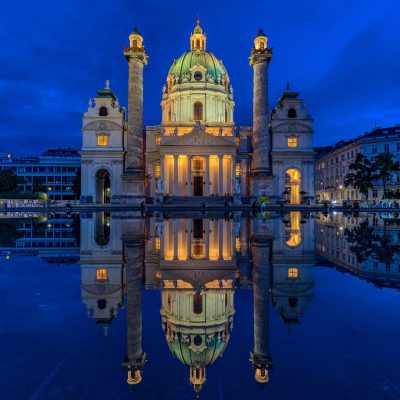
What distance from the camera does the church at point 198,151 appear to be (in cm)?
6109

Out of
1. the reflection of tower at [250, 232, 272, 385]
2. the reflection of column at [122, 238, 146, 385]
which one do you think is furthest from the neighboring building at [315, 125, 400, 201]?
the reflection of column at [122, 238, 146, 385]

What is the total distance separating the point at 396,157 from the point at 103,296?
86.5 m

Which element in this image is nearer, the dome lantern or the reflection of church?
the reflection of church

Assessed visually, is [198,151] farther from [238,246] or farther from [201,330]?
[201,330]

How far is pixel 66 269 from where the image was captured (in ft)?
32.9

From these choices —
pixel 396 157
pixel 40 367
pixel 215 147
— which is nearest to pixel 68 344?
pixel 40 367

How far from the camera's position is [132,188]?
195 feet

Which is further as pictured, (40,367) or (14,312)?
(14,312)

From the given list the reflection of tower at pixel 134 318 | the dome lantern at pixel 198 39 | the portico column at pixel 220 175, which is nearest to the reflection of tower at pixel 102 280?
the reflection of tower at pixel 134 318

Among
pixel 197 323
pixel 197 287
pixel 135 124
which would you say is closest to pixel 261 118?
pixel 135 124

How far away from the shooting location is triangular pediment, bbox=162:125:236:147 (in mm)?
65500

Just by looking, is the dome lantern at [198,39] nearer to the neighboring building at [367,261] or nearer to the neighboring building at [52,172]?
the neighboring building at [52,172]

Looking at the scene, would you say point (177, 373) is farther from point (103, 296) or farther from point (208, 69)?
point (208, 69)

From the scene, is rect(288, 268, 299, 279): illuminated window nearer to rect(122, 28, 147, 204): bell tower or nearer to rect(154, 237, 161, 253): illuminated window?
rect(154, 237, 161, 253): illuminated window
